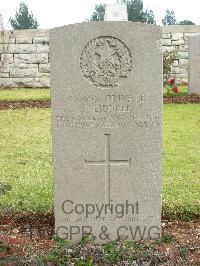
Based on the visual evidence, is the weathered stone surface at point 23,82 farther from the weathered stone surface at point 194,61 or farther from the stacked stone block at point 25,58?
the weathered stone surface at point 194,61

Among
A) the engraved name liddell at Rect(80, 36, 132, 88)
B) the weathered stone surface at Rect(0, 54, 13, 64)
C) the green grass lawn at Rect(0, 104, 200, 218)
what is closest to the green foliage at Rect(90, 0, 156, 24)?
the weathered stone surface at Rect(0, 54, 13, 64)

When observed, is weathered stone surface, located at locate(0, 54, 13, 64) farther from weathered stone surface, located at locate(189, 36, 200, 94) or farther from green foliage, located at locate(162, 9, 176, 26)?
green foliage, located at locate(162, 9, 176, 26)

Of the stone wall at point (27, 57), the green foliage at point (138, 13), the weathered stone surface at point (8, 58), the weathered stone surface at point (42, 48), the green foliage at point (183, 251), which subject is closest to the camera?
the green foliage at point (183, 251)

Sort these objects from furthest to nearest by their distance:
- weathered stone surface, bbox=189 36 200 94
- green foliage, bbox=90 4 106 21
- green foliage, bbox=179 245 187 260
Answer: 1. green foliage, bbox=90 4 106 21
2. weathered stone surface, bbox=189 36 200 94
3. green foliage, bbox=179 245 187 260

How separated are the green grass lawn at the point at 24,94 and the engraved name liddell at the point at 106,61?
418 inches

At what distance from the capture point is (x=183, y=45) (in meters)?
18.5

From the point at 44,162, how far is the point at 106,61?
325 centimetres

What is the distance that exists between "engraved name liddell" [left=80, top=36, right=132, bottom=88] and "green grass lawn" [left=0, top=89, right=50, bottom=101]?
10.6 meters

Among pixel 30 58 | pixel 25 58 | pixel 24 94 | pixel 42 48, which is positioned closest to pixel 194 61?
pixel 24 94

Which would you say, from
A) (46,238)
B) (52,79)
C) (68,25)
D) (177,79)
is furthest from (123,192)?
(177,79)

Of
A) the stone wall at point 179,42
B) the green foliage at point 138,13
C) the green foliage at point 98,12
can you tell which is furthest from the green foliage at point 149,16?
the stone wall at point 179,42

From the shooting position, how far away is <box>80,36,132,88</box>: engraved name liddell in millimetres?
4129

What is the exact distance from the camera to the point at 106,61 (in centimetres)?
417

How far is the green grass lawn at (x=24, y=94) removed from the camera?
48.6 ft
